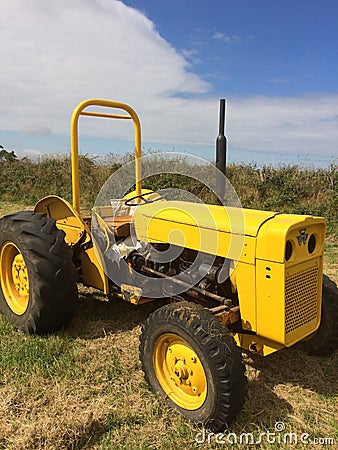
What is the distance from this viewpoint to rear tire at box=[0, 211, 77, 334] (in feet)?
10.7

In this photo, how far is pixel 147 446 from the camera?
223 cm

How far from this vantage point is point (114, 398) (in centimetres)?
265

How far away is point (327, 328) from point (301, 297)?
2.18ft

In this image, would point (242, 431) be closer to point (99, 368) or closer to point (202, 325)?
point (202, 325)

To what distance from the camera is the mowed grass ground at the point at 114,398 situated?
7.45ft

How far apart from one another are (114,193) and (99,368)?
168 centimetres

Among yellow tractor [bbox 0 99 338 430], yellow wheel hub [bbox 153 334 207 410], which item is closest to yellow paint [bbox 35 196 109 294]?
yellow tractor [bbox 0 99 338 430]

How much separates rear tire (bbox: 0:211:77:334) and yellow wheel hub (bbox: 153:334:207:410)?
3.55ft

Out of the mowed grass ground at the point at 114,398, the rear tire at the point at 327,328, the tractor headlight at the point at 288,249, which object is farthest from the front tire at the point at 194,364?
the rear tire at the point at 327,328

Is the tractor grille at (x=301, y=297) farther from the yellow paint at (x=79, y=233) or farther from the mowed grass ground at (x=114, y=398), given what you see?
the yellow paint at (x=79, y=233)

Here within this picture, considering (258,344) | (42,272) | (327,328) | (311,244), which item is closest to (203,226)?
→ (311,244)

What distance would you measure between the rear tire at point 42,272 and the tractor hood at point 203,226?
0.69 m

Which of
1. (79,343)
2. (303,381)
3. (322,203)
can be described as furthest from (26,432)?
(322,203)

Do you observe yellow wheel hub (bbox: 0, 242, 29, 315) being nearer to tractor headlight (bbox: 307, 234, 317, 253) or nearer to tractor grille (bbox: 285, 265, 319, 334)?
tractor grille (bbox: 285, 265, 319, 334)
